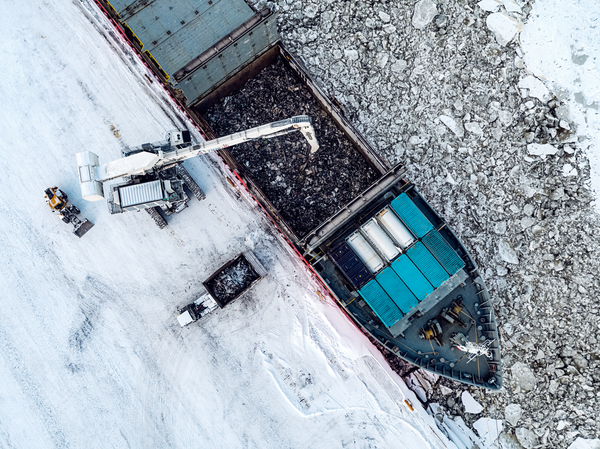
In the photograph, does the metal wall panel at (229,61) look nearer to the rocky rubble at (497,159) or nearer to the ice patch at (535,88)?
the rocky rubble at (497,159)

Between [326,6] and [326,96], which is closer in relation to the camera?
[326,96]

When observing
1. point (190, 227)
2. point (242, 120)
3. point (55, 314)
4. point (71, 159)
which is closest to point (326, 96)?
point (242, 120)

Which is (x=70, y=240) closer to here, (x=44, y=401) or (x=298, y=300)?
(x=44, y=401)

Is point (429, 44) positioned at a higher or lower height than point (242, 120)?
lower

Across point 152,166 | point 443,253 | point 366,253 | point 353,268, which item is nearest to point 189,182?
point 152,166

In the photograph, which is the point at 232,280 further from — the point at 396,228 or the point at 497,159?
the point at 497,159

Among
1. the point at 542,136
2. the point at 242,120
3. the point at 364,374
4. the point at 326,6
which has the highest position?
the point at 326,6

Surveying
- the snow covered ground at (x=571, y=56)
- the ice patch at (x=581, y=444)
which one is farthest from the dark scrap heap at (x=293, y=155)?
the ice patch at (x=581, y=444)
